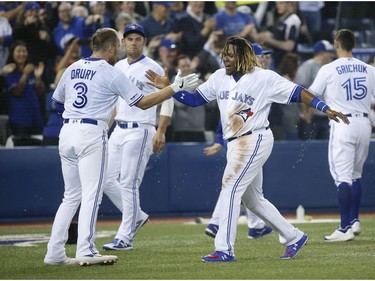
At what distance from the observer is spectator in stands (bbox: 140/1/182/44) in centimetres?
1614

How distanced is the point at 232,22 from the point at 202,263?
9.06 meters

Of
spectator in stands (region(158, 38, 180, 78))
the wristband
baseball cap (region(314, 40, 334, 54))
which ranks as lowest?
the wristband

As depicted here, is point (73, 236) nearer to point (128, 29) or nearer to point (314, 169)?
point (128, 29)

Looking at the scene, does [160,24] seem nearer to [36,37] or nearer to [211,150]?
[36,37]

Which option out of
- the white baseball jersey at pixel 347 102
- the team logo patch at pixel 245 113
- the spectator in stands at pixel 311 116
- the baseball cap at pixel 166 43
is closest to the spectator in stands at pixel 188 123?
the baseball cap at pixel 166 43

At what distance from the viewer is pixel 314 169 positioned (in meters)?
15.3

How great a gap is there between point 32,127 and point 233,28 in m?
4.24

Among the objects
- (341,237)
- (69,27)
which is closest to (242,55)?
(341,237)

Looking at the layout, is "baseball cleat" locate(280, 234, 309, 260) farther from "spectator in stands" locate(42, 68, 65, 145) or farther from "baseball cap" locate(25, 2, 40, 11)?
"baseball cap" locate(25, 2, 40, 11)

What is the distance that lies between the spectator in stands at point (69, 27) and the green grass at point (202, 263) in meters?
4.97

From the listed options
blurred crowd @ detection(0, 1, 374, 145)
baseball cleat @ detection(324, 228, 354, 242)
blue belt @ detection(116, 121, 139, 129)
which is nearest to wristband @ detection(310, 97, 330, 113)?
blue belt @ detection(116, 121, 139, 129)

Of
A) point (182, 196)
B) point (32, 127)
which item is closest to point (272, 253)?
point (182, 196)

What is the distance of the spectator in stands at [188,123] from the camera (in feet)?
50.5

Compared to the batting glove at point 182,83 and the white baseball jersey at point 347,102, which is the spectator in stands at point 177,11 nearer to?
the white baseball jersey at point 347,102
